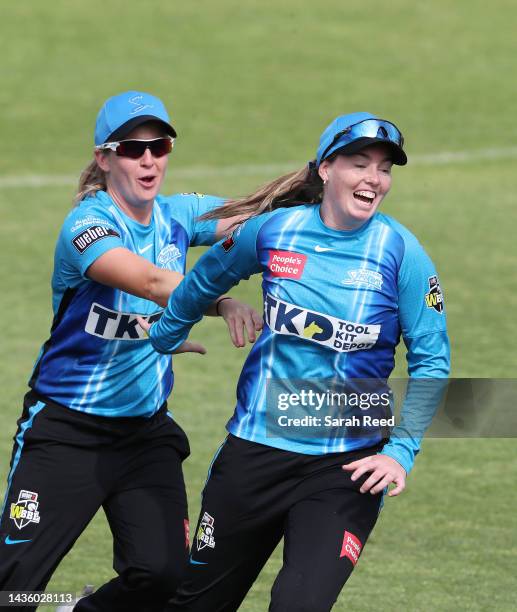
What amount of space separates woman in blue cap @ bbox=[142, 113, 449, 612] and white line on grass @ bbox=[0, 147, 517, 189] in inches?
505

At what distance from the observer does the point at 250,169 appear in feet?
63.2

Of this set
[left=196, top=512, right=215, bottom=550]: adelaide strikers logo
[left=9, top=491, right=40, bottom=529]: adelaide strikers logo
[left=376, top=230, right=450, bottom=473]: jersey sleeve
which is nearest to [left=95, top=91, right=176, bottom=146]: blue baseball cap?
[left=376, top=230, right=450, bottom=473]: jersey sleeve

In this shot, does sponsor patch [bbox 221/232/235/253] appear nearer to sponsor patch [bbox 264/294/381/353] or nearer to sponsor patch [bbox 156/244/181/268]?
sponsor patch [bbox 264/294/381/353]

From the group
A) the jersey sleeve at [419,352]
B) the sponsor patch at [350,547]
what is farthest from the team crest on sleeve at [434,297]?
the sponsor patch at [350,547]

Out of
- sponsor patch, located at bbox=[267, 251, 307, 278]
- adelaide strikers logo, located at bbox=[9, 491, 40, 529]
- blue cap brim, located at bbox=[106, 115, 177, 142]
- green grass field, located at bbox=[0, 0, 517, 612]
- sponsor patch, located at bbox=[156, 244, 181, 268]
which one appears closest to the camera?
sponsor patch, located at bbox=[267, 251, 307, 278]

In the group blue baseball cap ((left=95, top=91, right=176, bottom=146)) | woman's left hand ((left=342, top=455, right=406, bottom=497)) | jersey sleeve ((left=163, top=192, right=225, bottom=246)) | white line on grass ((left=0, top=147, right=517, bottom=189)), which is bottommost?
woman's left hand ((left=342, top=455, right=406, bottom=497))

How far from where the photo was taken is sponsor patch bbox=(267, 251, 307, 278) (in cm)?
591

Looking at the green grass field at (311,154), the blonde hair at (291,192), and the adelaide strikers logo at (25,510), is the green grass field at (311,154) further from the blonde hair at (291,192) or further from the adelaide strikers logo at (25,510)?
the blonde hair at (291,192)

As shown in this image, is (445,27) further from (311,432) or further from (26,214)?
(311,432)

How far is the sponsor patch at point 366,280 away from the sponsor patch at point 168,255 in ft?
3.91

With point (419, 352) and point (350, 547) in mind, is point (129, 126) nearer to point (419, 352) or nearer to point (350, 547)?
point (419, 352)

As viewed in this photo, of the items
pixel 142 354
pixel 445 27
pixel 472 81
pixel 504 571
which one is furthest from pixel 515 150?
pixel 142 354

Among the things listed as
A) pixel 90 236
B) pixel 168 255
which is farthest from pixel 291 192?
pixel 90 236

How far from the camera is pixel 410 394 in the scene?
229 inches
